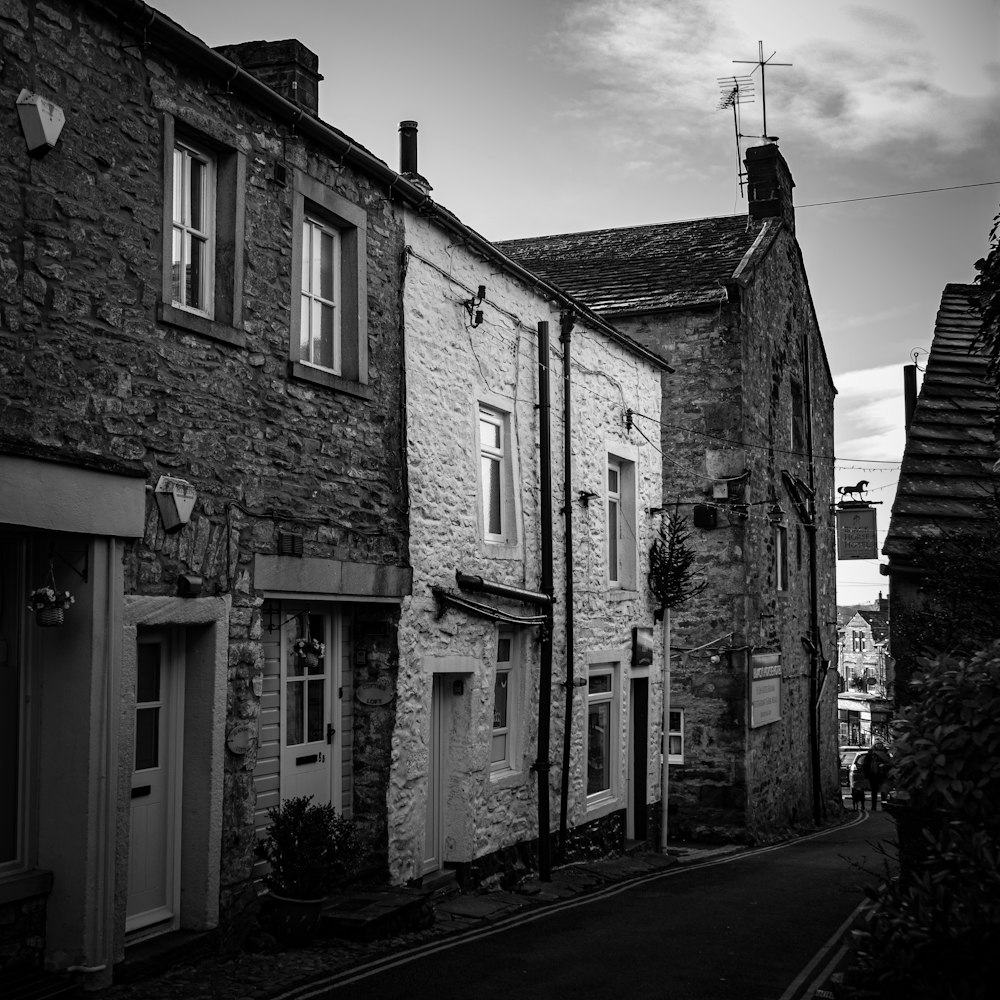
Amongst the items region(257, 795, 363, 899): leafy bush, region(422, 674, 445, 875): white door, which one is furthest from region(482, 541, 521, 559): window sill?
region(257, 795, 363, 899): leafy bush

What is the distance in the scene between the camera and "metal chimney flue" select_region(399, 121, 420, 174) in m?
13.0

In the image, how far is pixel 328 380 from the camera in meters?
10.2

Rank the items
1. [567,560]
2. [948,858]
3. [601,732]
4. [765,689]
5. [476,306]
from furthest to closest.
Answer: [765,689] → [601,732] → [567,560] → [476,306] → [948,858]

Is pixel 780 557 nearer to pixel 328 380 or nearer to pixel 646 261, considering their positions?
pixel 646 261

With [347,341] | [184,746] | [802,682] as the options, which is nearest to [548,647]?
[347,341]

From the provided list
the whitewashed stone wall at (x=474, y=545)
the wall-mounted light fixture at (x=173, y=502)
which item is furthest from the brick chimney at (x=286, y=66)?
the wall-mounted light fixture at (x=173, y=502)

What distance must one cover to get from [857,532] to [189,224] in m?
17.0

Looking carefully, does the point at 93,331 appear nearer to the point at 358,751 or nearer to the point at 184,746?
the point at 184,746

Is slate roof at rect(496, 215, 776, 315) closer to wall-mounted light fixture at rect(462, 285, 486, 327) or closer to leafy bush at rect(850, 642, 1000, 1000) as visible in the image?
wall-mounted light fixture at rect(462, 285, 486, 327)

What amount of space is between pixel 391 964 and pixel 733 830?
12040 millimetres

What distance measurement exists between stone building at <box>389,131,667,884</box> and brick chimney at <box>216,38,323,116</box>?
59.1 inches

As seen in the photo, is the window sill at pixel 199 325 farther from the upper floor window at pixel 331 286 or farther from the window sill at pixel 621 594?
the window sill at pixel 621 594

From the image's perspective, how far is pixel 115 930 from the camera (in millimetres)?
7762

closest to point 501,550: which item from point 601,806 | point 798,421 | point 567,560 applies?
point 567,560
